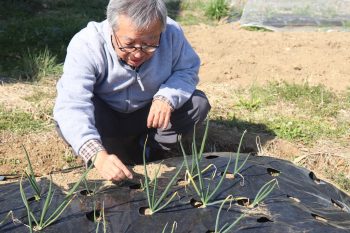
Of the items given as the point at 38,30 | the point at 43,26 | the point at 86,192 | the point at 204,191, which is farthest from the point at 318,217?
the point at 43,26

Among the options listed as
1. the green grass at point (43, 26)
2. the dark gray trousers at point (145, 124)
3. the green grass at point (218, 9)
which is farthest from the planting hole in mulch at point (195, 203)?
the green grass at point (218, 9)

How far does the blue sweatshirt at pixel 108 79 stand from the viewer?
2.49 metres

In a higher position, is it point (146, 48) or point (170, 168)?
point (146, 48)

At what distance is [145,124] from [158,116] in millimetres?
440

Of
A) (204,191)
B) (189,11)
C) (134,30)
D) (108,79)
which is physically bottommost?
(189,11)

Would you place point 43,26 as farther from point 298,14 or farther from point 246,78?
point 298,14

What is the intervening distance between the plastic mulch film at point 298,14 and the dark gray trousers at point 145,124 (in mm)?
3858

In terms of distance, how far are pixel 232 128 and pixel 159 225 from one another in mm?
1848

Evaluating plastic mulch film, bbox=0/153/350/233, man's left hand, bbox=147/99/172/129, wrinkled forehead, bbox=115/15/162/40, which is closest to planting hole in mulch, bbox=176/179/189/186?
plastic mulch film, bbox=0/153/350/233

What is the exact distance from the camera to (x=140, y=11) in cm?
235

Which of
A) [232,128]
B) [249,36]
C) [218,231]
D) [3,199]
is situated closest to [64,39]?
[249,36]

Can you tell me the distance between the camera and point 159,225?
210 cm

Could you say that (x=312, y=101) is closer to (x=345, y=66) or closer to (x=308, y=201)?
(x=345, y=66)

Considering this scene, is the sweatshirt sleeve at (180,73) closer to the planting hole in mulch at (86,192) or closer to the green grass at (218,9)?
the planting hole in mulch at (86,192)
